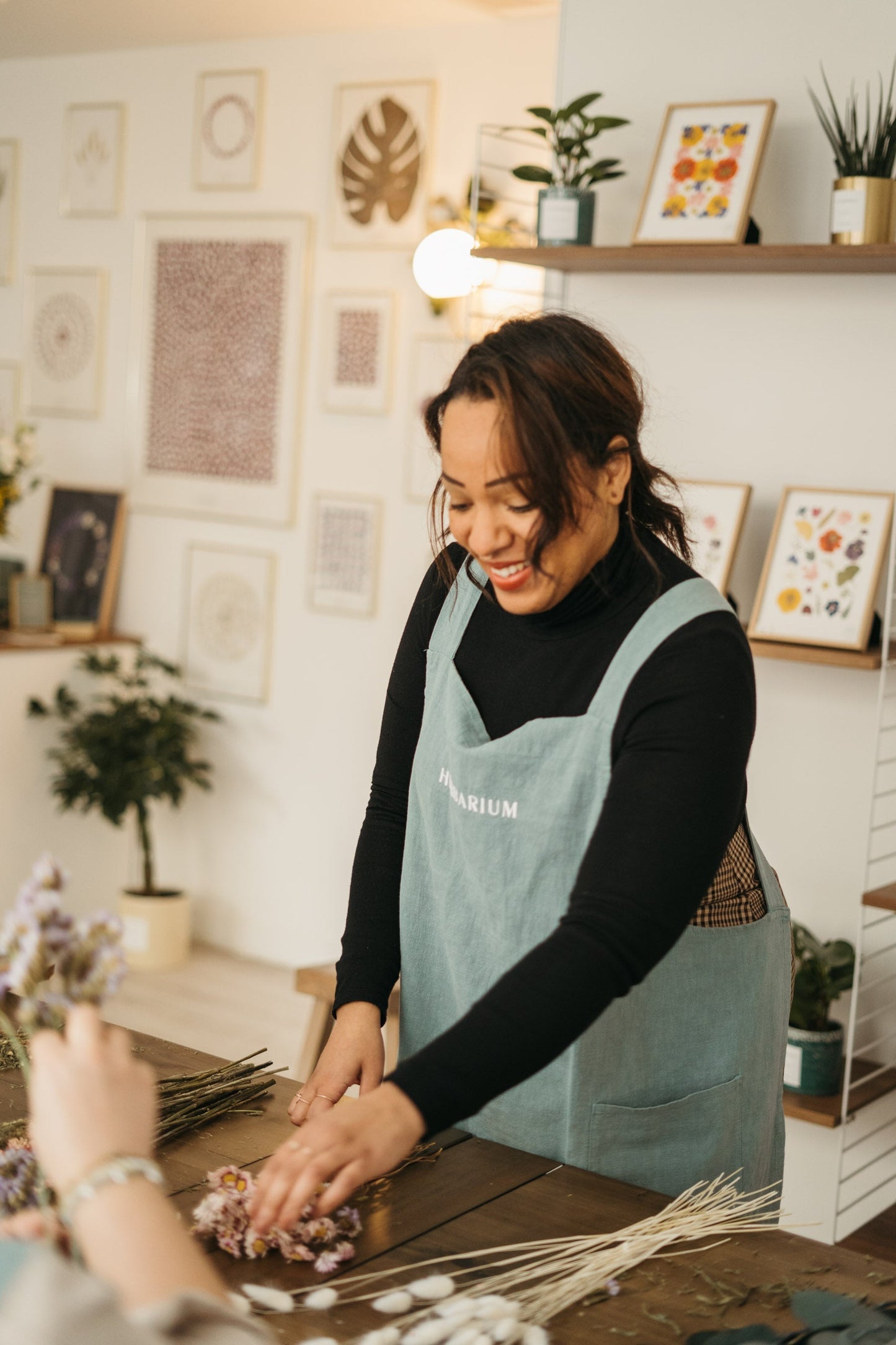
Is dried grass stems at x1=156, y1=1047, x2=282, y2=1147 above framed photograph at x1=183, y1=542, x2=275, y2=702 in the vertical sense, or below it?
below

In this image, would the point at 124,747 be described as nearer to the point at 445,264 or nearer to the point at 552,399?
the point at 445,264

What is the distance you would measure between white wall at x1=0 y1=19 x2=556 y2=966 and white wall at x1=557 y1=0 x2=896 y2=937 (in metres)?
1.22

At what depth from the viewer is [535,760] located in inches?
56.6

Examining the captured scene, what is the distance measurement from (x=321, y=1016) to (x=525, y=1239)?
196 centimetres

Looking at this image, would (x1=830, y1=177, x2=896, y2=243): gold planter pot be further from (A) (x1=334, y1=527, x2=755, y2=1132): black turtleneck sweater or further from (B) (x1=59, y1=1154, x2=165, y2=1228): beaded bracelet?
(B) (x1=59, y1=1154, x2=165, y2=1228): beaded bracelet

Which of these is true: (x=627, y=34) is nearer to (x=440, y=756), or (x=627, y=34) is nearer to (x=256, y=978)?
(x=440, y=756)

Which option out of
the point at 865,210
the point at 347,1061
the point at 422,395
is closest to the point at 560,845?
the point at 347,1061

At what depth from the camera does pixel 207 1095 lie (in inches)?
54.9

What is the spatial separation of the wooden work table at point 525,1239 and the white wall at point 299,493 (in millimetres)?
3132

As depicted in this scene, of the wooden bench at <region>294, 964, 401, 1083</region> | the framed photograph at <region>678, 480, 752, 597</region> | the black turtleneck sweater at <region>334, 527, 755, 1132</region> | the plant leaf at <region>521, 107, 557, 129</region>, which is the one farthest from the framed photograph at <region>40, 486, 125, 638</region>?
the black turtleneck sweater at <region>334, 527, 755, 1132</region>

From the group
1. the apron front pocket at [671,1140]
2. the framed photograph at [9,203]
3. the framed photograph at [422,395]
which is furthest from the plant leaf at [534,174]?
the framed photograph at [9,203]

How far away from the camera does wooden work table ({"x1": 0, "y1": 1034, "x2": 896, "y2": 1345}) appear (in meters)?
1.07

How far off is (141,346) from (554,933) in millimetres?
4131

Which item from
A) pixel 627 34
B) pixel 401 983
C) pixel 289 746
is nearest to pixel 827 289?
pixel 627 34
